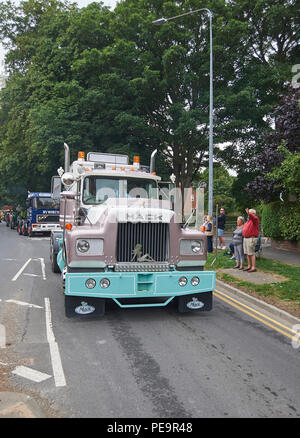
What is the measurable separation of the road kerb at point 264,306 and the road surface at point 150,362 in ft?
1.72

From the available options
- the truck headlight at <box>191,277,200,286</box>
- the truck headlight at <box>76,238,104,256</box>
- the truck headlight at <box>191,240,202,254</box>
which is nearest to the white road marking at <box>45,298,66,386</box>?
the truck headlight at <box>76,238,104,256</box>

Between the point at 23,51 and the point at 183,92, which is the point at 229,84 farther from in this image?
the point at 23,51

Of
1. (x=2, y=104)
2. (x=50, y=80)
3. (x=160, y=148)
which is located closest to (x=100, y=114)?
(x=160, y=148)

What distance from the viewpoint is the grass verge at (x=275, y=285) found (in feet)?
27.7

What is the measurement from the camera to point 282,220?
17031 mm

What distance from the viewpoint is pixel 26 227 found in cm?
2909

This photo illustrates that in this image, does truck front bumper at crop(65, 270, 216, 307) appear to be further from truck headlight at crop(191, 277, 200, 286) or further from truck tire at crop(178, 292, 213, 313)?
truck tire at crop(178, 292, 213, 313)

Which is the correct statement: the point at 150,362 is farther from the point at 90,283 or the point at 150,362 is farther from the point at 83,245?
the point at 83,245

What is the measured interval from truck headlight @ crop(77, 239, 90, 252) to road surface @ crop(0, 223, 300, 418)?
4.28 ft

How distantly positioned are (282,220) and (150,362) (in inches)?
518

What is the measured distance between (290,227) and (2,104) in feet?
114

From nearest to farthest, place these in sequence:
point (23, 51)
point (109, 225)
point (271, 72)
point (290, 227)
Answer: point (109, 225) → point (290, 227) → point (271, 72) → point (23, 51)

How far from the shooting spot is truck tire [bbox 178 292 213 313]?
7.40 metres

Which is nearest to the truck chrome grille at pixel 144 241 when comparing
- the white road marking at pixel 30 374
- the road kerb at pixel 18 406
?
the white road marking at pixel 30 374
